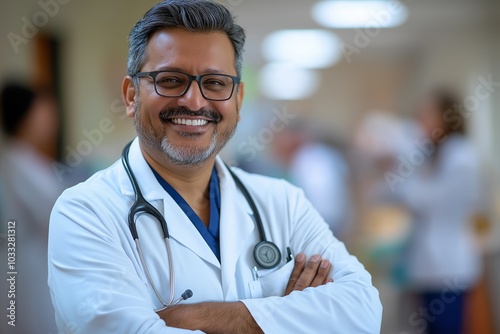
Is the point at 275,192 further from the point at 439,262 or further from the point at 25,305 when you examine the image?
the point at 439,262

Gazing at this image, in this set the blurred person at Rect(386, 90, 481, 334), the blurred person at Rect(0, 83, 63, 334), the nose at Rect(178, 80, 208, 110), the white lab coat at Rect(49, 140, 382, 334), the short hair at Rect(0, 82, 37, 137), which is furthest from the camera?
the blurred person at Rect(386, 90, 481, 334)

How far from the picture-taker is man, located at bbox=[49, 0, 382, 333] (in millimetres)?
1063

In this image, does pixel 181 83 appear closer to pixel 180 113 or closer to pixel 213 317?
pixel 180 113

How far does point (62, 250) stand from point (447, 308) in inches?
76.9

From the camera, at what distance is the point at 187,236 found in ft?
3.91

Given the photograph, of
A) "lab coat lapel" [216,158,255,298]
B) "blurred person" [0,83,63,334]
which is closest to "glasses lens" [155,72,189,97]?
"lab coat lapel" [216,158,255,298]

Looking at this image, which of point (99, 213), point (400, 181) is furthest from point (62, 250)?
point (400, 181)

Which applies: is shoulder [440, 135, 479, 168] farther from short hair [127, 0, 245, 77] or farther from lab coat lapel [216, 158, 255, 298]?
short hair [127, 0, 245, 77]

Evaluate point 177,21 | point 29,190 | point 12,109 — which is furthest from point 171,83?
point 12,109

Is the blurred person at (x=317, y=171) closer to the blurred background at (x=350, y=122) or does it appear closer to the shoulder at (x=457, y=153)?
the blurred background at (x=350, y=122)

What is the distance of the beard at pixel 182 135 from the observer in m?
1.17

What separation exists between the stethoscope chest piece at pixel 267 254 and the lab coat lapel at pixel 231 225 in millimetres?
34

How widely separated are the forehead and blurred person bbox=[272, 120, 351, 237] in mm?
1918

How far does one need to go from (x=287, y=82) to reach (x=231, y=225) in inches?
120
